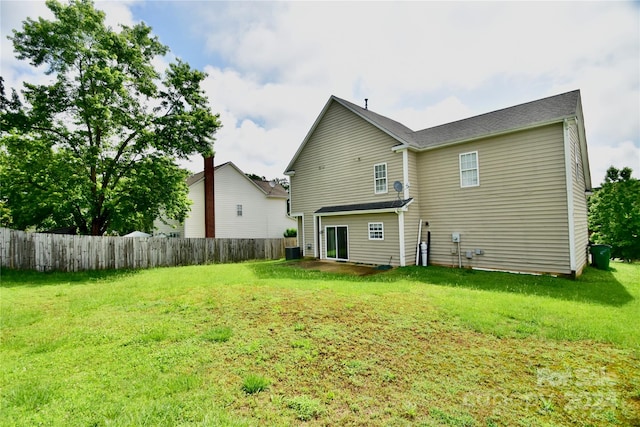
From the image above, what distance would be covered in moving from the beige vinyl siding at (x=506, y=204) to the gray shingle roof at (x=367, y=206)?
5.26 ft

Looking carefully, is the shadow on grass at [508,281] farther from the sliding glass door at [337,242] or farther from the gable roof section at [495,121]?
the gable roof section at [495,121]

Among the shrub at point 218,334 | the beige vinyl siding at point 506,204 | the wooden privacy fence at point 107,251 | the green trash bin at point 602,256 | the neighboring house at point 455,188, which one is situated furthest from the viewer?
the green trash bin at point 602,256

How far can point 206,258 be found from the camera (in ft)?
54.7

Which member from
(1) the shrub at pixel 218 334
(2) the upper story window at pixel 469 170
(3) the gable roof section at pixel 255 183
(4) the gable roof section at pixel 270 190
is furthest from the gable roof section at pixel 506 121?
(4) the gable roof section at pixel 270 190

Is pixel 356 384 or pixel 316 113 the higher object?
pixel 316 113

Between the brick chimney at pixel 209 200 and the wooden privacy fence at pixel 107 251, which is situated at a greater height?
the brick chimney at pixel 209 200

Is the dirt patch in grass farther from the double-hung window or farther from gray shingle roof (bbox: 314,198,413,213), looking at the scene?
gray shingle roof (bbox: 314,198,413,213)

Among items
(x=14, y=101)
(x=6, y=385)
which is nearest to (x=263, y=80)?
(x=14, y=101)

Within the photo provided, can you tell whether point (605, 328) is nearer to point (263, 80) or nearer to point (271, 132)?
point (263, 80)

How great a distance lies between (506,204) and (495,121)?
379 cm

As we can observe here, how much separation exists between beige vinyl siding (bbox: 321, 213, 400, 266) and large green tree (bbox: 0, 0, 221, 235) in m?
9.57

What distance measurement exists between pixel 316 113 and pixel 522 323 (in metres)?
14.0

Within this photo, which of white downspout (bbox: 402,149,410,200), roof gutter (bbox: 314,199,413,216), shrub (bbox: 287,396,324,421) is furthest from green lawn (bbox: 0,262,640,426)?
white downspout (bbox: 402,149,410,200)

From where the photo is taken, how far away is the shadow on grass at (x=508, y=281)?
7.55 meters
